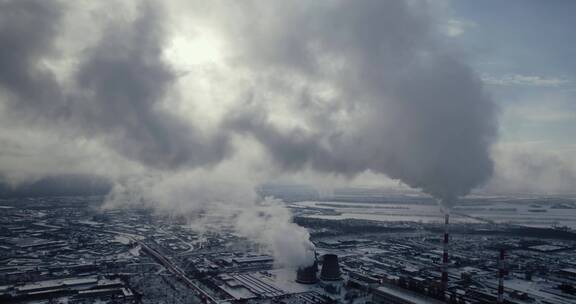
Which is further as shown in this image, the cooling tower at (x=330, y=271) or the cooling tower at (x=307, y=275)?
the cooling tower at (x=330, y=271)

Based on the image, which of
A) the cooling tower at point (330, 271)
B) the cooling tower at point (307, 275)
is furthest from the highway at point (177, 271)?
the cooling tower at point (330, 271)

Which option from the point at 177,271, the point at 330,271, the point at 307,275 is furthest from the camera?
the point at 177,271

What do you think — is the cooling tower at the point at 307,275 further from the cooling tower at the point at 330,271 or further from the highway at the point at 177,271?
the highway at the point at 177,271

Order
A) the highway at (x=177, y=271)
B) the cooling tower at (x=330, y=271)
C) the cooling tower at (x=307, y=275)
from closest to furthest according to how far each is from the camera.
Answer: the highway at (x=177, y=271) < the cooling tower at (x=307, y=275) < the cooling tower at (x=330, y=271)

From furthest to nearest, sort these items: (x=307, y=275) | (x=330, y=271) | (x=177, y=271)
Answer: (x=177, y=271), (x=330, y=271), (x=307, y=275)

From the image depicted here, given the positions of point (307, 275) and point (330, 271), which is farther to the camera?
point (330, 271)

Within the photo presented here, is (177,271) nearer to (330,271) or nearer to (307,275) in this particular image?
(307,275)

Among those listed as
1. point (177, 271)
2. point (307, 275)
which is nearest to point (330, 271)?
point (307, 275)

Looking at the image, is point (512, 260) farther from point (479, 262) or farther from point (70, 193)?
point (70, 193)

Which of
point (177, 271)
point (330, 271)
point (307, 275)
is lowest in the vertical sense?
point (177, 271)

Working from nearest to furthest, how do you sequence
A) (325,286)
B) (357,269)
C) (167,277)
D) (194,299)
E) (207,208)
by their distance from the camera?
(194,299)
(325,286)
(167,277)
(357,269)
(207,208)

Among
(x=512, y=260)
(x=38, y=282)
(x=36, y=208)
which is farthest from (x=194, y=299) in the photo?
(x=36, y=208)
